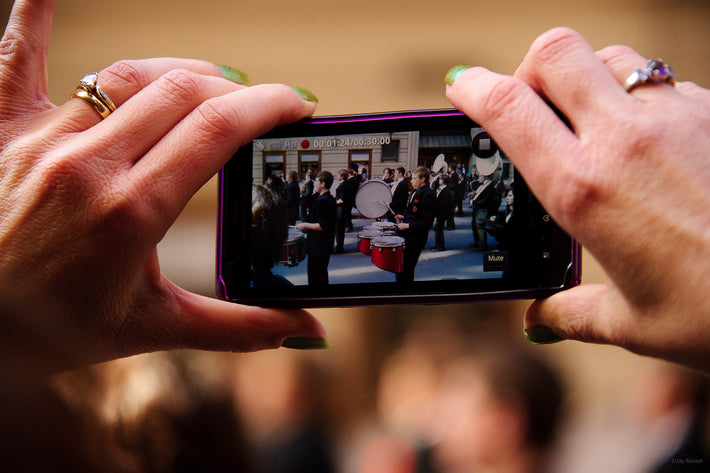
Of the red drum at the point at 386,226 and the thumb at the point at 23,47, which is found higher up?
the thumb at the point at 23,47

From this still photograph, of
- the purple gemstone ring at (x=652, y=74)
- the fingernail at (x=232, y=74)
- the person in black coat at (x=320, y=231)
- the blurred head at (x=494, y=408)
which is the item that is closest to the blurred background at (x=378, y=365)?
the blurred head at (x=494, y=408)

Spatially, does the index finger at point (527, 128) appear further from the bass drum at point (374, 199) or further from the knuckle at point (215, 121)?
the knuckle at point (215, 121)

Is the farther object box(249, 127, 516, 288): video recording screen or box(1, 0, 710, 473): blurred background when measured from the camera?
box(1, 0, 710, 473): blurred background

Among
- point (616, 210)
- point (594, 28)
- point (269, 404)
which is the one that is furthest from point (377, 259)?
point (594, 28)

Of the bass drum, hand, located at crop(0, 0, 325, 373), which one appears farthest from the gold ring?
the bass drum

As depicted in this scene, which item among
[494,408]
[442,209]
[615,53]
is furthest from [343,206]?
[494,408]

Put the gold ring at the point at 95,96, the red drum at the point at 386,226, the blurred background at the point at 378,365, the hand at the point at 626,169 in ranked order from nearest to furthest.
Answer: the hand at the point at 626,169
the gold ring at the point at 95,96
the red drum at the point at 386,226
the blurred background at the point at 378,365

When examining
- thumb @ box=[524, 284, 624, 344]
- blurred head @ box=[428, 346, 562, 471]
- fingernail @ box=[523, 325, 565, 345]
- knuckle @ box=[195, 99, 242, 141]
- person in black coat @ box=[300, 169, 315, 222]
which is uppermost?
knuckle @ box=[195, 99, 242, 141]

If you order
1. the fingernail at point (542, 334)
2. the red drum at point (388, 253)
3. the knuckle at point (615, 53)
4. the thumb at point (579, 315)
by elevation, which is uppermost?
the knuckle at point (615, 53)

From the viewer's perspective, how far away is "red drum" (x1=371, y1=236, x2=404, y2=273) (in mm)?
598

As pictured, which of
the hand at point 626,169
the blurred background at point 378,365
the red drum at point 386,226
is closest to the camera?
the hand at point 626,169

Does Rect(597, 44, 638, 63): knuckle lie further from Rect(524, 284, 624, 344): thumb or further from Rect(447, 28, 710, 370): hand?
Rect(524, 284, 624, 344): thumb

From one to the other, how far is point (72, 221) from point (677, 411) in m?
1.47

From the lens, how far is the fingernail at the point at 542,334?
1.97 ft
